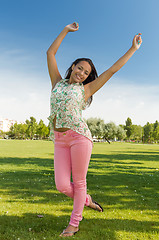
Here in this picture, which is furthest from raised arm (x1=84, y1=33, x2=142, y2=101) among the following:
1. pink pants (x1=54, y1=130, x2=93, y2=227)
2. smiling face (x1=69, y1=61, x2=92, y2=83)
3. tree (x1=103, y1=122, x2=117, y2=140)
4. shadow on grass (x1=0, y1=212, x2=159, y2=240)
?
tree (x1=103, y1=122, x2=117, y2=140)

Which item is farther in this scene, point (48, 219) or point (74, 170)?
point (48, 219)

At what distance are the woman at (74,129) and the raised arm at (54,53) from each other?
262 millimetres

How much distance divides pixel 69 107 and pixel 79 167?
0.94 metres

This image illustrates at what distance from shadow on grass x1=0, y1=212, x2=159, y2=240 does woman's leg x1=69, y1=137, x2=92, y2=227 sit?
0.44 m

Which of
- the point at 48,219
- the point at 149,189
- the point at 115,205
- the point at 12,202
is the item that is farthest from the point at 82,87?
the point at 149,189

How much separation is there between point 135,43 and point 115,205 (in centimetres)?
371

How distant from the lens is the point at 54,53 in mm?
3979

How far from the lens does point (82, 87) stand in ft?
12.1

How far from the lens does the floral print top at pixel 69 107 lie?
11.1 feet

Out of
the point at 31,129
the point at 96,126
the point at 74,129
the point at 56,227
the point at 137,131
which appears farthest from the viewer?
the point at 137,131

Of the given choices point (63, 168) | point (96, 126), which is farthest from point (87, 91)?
point (96, 126)

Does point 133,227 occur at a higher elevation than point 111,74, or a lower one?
lower

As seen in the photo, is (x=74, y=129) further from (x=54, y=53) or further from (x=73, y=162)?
(x=54, y=53)

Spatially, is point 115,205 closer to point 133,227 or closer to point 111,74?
point 133,227
